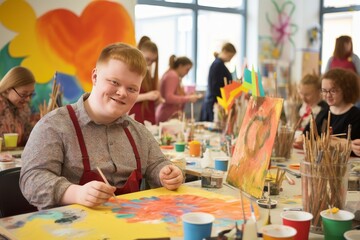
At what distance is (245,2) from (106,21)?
3.24m

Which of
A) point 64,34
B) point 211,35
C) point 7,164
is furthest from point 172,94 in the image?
point 7,164

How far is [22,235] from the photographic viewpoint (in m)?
1.34

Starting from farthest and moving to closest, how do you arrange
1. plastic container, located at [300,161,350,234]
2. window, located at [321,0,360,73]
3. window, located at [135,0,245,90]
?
window, located at [321,0,360,73] < window, located at [135,0,245,90] < plastic container, located at [300,161,350,234]

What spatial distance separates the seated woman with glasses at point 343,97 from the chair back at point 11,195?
2187 millimetres

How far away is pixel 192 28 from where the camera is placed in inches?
270

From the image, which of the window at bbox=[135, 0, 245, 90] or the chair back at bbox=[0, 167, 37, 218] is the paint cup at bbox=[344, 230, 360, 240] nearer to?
the chair back at bbox=[0, 167, 37, 218]

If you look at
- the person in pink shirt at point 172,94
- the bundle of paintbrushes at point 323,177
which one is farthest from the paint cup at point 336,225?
the person in pink shirt at point 172,94

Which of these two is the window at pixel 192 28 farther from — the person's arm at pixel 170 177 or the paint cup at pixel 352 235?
the paint cup at pixel 352 235

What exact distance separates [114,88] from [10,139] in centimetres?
152

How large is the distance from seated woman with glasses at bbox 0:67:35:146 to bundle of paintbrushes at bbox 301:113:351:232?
A: 7.40ft

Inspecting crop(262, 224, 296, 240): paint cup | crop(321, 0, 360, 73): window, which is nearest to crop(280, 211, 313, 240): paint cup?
crop(262, 224, 296, 240): paint cup

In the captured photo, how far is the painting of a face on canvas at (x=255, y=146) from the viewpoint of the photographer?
171 cm

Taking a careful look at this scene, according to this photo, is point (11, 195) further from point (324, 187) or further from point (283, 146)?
point (283, 146)

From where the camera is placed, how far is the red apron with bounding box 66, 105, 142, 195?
1.81 metres
